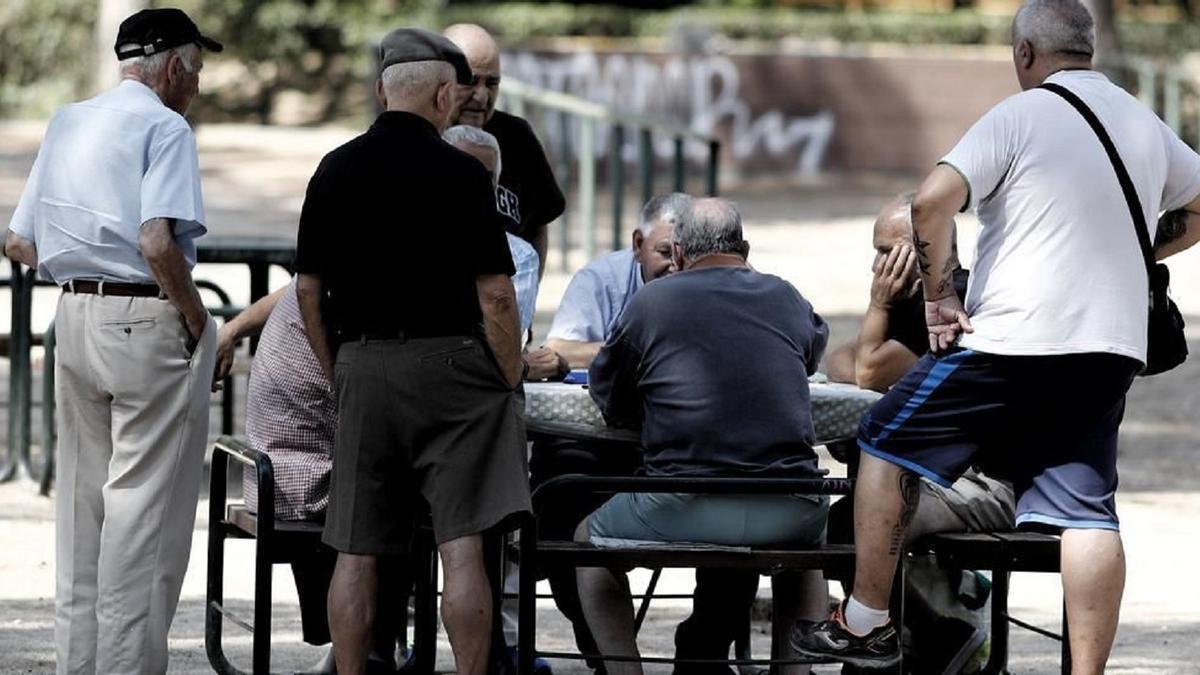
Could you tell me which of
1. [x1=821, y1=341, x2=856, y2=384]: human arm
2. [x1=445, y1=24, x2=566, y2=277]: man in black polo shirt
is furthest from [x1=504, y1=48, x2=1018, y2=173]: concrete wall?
[x1=821, y1=341, x2=856, y2=384]: human arm

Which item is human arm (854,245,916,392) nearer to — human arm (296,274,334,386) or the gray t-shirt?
the gray t-shirt

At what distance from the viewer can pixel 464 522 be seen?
4.88m

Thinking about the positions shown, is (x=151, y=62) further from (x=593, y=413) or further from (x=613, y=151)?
(x=613, y=151)

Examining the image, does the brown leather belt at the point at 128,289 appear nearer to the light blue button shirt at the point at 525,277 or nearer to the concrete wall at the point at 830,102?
the light blue button shirt at the point at 525,277

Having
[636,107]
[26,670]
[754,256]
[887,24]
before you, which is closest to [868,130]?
[636,107]

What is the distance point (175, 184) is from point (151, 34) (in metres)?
0.40

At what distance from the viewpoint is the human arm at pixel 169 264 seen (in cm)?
518

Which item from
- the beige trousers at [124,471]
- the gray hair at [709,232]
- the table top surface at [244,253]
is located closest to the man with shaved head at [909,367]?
the gray hair at [709,232]

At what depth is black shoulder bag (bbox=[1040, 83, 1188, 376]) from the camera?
4.87 metres

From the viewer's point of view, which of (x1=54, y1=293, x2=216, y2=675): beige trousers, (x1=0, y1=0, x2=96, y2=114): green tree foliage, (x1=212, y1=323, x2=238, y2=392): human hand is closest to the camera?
(x1=54, y1=293, x2=216, y2=675): beige trousers

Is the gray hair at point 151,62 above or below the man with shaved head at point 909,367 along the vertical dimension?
above

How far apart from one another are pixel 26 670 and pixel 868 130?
21625 millimetres

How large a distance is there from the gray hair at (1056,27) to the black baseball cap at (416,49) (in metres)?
1.30

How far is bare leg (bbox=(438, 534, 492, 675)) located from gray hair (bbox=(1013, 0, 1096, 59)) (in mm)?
1708
